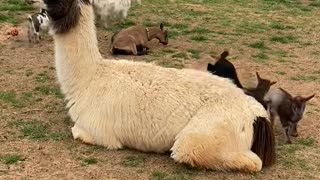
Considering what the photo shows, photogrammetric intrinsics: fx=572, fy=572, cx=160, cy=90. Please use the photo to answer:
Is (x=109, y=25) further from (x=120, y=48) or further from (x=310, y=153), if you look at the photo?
(x=310, y=153)

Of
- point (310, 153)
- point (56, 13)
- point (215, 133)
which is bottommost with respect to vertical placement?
point (310, 153)

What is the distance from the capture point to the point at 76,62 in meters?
5.79

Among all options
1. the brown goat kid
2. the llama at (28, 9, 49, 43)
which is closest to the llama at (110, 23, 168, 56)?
the llama at (28, 9, 49, 43)

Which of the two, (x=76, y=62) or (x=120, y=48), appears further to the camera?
(x=120, y=48)

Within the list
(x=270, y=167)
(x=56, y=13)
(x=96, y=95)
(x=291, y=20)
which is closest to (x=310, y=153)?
(x=270, y=167)

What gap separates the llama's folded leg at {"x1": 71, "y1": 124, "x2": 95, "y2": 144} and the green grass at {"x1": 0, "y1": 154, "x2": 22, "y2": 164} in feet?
2.05

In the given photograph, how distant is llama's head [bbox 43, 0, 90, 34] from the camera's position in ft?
18.3

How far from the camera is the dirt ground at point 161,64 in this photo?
5180 mm

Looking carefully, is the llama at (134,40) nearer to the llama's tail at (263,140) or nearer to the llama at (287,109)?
the llama at (287,109)

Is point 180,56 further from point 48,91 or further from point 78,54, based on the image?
point 78,54

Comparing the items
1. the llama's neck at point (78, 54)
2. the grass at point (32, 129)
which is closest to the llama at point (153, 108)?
the llama's neck at point (78, 54)

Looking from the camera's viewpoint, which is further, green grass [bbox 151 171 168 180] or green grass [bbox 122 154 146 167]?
green grass [bbox 122 154 146 167]

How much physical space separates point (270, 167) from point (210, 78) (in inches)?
40.5

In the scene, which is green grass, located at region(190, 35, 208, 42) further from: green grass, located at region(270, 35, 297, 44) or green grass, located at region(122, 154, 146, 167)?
→ green grass, located at region(122, 154, 146, 167)
